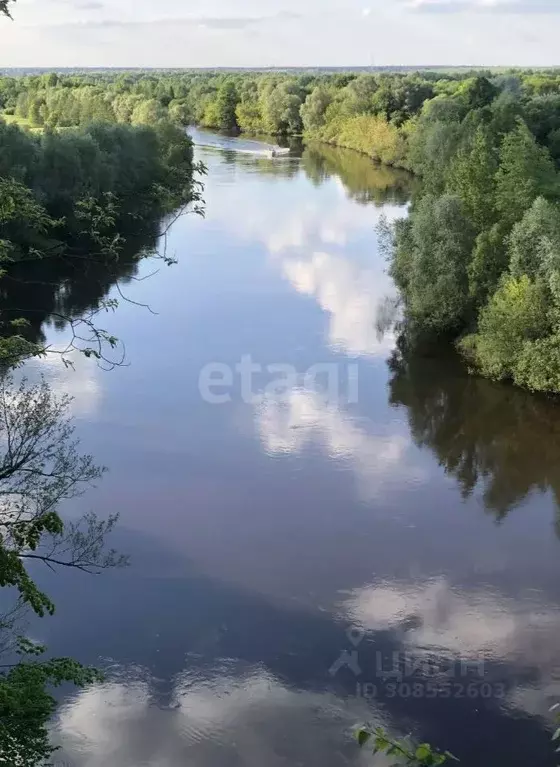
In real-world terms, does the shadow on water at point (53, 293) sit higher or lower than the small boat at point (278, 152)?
lower

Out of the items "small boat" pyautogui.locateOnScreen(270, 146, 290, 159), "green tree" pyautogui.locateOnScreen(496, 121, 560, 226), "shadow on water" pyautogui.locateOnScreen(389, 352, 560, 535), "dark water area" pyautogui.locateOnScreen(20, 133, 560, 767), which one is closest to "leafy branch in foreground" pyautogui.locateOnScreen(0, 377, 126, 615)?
"dark water area" pyautogui.locateOnScreen(20, 133, 560, 767)

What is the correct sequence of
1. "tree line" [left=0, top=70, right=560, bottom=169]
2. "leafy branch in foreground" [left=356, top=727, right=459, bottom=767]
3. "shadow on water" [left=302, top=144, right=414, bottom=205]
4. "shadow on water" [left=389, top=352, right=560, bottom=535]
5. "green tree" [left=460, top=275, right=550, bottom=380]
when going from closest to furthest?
"leafy branch in foreground" [left=356, top=727, right=459, bottom=767] → "shadow on water" [left=389, top=352, right=560, bottom=535] → "green tree" [left=460, top=275, right=550, bottom=380] → "tree line" [left=0, top=70, right=560, bottom=169] → "shadow on water" [left=302, top=144, right=414, bottom=205]

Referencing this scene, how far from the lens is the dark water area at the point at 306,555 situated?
881 cm

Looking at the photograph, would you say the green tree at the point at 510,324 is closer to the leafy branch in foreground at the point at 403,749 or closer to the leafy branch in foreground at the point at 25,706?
the leafy branch in foreground at the point at 25,706

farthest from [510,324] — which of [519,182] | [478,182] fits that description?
[478,182]

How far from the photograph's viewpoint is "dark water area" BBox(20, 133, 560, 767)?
8.81 metres

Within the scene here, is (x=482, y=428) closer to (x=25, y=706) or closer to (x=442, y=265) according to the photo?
(x=442, y=265)

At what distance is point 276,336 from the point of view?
813 inches

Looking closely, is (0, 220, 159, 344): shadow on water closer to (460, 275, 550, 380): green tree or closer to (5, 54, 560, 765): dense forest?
(5, 54, 560, 765): dense forest

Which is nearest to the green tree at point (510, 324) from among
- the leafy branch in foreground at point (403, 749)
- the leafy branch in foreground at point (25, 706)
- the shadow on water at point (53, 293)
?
the shadow on water at point (53, 293)

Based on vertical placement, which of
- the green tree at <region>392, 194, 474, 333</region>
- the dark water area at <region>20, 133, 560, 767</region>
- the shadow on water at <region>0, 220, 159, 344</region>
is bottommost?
the dark water area at <region>20, 133, 560, 767</region>

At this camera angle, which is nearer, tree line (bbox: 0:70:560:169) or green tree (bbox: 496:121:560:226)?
green tree (bbox: 496:121:560:226)

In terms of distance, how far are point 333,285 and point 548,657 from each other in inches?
671

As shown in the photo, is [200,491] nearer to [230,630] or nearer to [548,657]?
[230,630]
